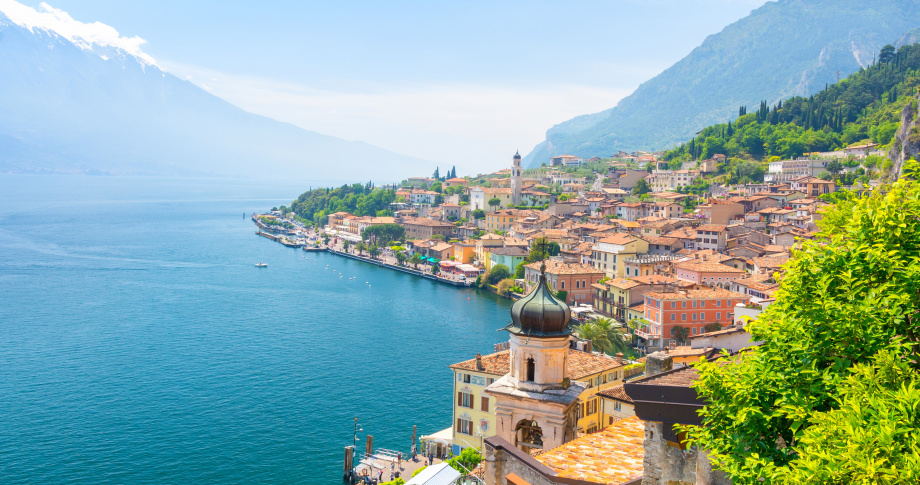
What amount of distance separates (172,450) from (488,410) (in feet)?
40.1

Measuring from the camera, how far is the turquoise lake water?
1099 inches

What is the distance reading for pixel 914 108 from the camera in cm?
6369

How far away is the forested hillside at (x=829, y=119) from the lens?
98125mm

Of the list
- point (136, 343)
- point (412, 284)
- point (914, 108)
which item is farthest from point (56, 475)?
point (914, 108)

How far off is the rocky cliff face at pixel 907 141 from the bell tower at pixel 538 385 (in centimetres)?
5087


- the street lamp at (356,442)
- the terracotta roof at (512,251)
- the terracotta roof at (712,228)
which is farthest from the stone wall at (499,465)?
the terracotta roof at (512,251)

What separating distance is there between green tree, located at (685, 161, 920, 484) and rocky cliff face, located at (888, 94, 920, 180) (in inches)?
2159

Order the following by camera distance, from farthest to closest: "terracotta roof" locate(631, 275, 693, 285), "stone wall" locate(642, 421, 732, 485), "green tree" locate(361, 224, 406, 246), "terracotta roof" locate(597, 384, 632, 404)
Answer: "green tree" locate(361, 224, 406, 246)
"terracotta roof" locate(631, 275, 693, 285)
"terracotta roof" locate(597, 384, 632, 404)
"stone wall" locate(642, 421, 732, 485)

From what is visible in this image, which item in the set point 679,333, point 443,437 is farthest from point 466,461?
point 679,333

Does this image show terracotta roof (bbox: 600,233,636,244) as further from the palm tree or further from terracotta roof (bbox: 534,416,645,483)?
terracotta roof (bbox: 534,416,645,483)

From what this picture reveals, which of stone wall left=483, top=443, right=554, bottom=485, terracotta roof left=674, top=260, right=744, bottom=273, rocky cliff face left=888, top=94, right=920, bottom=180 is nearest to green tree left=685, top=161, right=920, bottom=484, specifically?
stone wall left=483, top=443, right=554, bottom=485

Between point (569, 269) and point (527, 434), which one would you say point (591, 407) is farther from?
point (569, 269)

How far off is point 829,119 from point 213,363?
94031 millimetres

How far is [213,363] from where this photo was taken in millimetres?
40969
